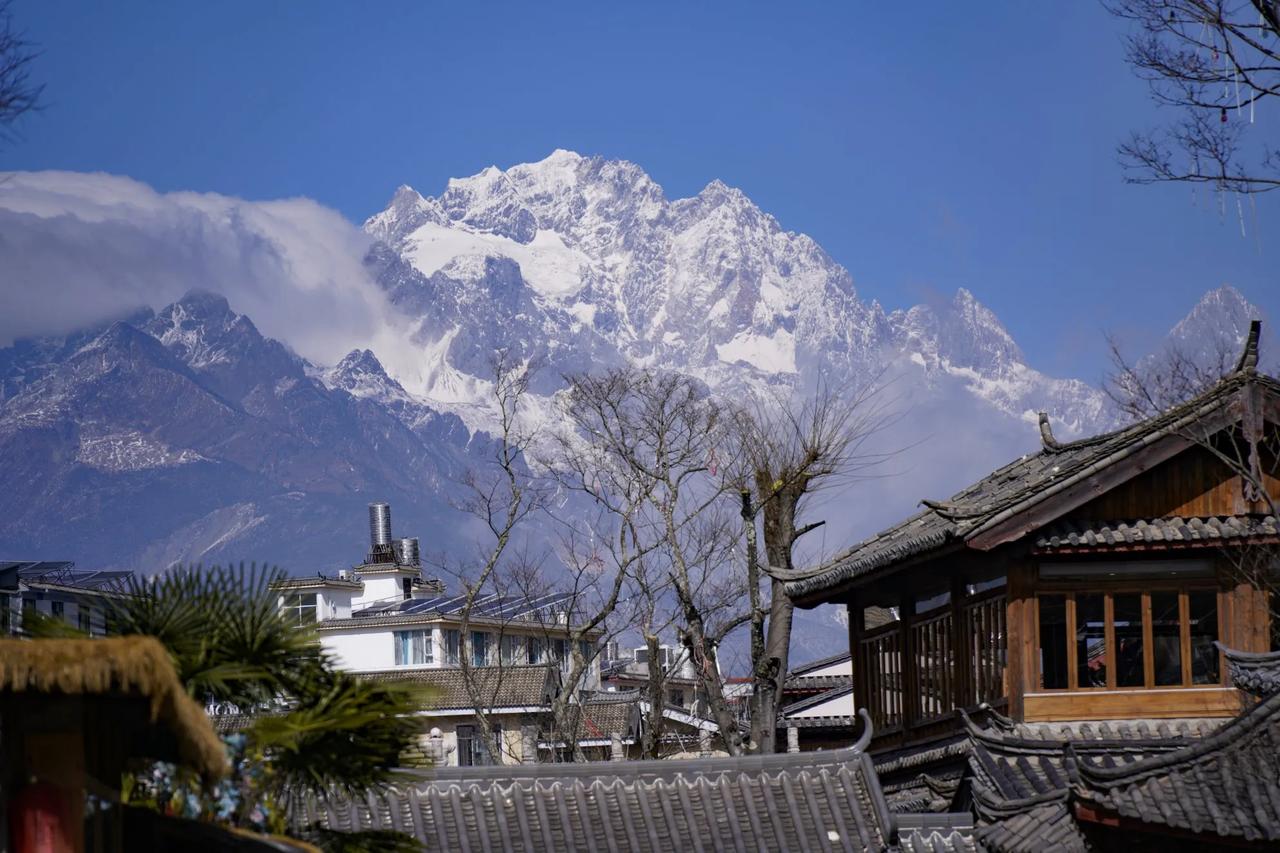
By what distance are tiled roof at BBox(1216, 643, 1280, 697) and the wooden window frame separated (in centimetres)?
227

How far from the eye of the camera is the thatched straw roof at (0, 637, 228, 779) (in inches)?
277

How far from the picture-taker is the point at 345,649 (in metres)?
71.2

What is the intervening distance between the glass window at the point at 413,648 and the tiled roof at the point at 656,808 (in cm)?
5193

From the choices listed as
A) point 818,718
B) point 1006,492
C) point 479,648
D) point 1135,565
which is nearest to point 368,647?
point 479,648

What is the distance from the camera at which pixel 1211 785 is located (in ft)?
52.8

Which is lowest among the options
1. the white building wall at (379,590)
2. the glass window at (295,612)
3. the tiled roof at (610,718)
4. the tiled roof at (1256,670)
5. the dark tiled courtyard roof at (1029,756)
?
the tiled roof at (610,718)

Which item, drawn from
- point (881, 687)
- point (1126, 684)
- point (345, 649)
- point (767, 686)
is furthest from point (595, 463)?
point (345, 649)

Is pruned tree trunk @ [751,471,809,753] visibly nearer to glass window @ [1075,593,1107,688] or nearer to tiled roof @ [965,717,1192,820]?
glass window @ [1075,593,1107,688]

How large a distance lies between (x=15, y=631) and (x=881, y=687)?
19.7m

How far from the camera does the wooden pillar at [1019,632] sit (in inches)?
845

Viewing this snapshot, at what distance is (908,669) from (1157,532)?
5.03 meters

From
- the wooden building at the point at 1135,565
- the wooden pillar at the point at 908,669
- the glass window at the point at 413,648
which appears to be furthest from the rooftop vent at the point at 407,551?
the wooden building at the point at 1135,565

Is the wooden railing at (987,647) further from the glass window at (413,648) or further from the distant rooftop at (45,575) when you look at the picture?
the glass window at (413,648)

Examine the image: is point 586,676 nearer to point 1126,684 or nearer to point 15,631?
point 1126,684
